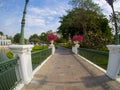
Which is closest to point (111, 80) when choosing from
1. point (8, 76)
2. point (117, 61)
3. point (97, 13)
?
point (117, 61)

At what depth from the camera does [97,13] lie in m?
42.7

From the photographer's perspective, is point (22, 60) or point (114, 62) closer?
point (22, 60)

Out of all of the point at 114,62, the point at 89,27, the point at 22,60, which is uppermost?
the point at 89,27

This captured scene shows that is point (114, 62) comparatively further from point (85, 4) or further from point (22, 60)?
point (85, 4)

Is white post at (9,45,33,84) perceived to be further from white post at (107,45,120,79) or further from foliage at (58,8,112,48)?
foliage at (58,8,112,48)

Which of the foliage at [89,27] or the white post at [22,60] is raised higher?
the foliage at [89,27]

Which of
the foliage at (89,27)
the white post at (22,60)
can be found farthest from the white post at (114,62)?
the foliage at (89,27)

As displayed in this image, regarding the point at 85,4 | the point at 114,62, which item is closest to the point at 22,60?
the point at 114,62

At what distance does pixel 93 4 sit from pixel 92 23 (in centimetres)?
361

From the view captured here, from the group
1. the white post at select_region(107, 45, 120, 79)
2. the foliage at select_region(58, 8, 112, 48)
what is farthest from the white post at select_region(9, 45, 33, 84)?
the foliage at select_region(58, 8, 112, 48)

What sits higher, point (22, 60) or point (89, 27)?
point (89, 27)

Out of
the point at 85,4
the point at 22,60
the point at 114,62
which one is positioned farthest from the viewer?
the point at 85,4

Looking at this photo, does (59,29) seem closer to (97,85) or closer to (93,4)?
(93,4)

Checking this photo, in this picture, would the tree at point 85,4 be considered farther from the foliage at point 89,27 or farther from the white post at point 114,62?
the white post at point 114,62
